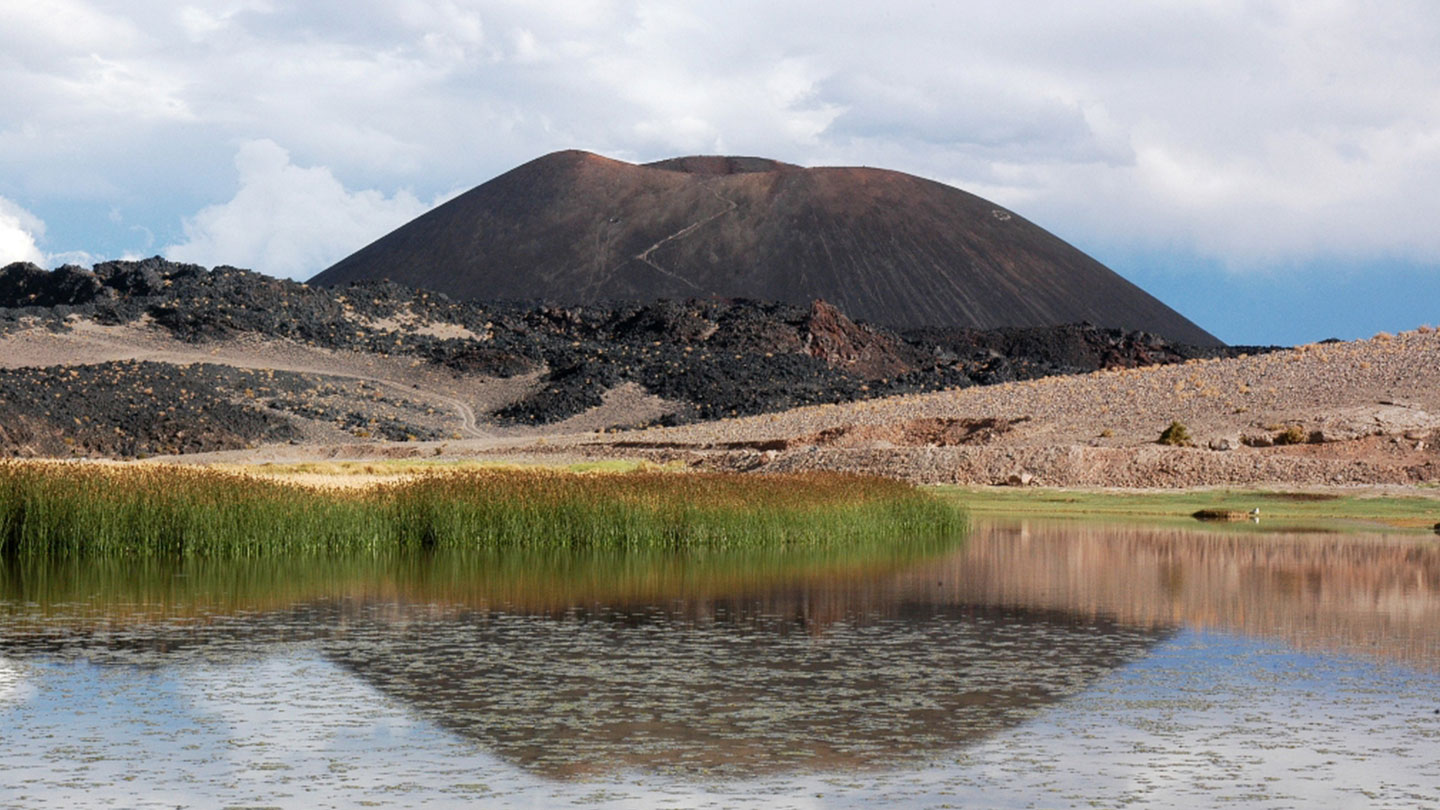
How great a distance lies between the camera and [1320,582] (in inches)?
666

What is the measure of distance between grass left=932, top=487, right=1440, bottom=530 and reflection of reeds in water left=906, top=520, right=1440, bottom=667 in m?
3.84

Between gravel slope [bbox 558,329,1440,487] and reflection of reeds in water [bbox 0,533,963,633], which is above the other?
gravel slope [bbox 558,329,1440,487]

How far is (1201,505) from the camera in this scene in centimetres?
2997

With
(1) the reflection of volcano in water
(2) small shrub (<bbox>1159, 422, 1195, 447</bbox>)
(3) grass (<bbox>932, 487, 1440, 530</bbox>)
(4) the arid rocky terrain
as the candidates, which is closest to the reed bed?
(1) the reflection of volcano in water

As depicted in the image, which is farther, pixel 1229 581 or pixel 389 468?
pixel 389 468

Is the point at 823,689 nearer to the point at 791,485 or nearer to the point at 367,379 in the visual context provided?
the point at 791,485

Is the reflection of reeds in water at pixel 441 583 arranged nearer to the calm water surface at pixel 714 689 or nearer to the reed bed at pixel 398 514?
the calm water surface at pixel 714 689

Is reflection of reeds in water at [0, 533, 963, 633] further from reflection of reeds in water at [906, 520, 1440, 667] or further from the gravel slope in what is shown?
the gravel slope

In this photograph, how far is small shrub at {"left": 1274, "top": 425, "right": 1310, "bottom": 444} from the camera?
117 feet

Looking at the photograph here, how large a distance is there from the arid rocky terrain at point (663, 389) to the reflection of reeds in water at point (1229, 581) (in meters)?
9.86

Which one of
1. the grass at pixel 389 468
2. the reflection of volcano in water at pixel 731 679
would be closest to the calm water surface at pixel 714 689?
the reflection of volcano in water at pixel 731 679

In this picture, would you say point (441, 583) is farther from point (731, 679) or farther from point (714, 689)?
point (714, 689)

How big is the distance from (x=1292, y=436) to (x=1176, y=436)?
256 centimetres

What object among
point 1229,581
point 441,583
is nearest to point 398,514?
point 441,583
